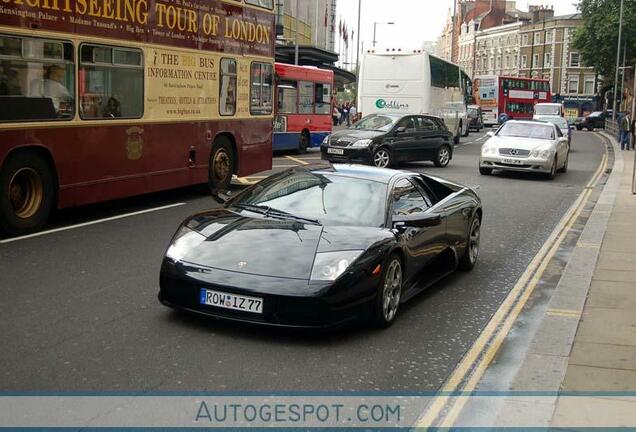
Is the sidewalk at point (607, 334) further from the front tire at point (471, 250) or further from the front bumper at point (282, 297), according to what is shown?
the front bumper at point (282, 297)

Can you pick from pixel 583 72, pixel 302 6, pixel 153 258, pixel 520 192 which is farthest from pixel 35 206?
pixel 583 72

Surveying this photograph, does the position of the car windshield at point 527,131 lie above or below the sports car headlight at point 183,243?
above

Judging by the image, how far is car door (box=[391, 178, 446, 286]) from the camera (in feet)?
21.6

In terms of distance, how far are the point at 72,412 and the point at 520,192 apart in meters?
14.0

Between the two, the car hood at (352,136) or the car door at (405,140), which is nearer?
the car hood at (352,136)

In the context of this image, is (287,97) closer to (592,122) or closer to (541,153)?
(541,153)

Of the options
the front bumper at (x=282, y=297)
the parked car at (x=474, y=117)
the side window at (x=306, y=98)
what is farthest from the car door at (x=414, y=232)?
the parked car at (x=474, y=117)

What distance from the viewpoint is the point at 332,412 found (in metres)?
4.40

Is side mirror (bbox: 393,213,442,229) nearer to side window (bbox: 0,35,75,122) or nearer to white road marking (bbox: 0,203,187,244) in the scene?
white road marking (bbox: 0,203,187,244)

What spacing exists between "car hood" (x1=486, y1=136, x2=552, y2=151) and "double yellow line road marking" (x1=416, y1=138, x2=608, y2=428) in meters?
9.82

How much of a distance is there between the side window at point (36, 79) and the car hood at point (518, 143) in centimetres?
1285

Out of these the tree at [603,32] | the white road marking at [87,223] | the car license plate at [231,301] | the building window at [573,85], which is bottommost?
the white road marking at [87,223]

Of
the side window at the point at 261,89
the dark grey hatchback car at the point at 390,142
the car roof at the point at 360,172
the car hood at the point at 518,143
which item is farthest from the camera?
the dark grey hatchback car at the point at 390,142

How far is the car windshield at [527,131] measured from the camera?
20.7m
